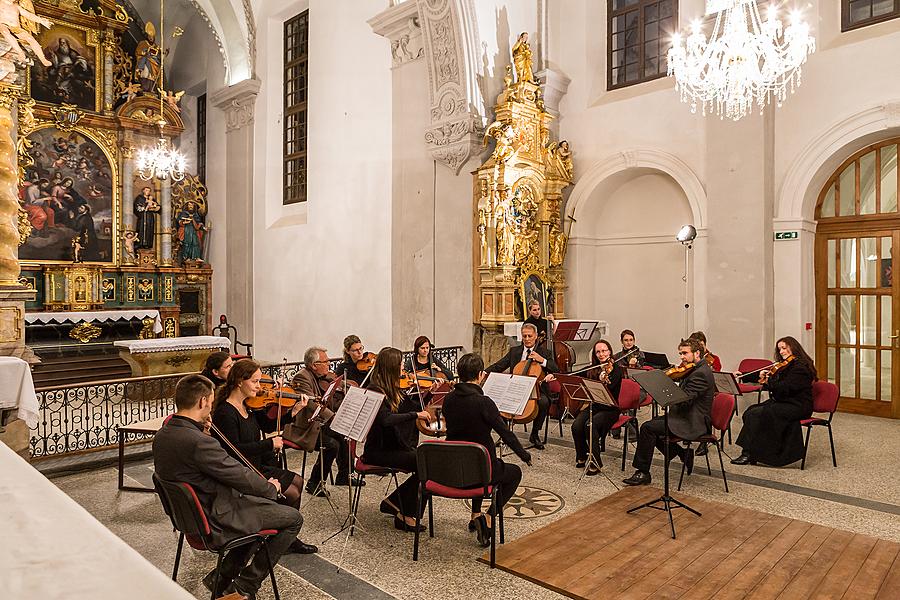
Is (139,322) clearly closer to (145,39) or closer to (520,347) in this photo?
(145,39)

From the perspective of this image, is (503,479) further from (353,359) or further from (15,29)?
(15,29)

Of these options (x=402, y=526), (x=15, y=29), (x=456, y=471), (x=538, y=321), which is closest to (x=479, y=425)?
(x=456, y=471)

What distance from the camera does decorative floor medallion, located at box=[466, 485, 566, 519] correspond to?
217 inches

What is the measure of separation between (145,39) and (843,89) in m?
17.2

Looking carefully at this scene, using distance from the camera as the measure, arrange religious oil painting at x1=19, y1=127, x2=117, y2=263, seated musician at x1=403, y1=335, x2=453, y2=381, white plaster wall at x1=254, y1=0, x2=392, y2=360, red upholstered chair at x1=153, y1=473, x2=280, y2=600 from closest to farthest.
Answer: red upholstered chair at x1=153, y1=473, x2=280, y2=600 < seated musician at x1=403, y1=335, x2=453, y2=381 < white plaster wall at x1=254, y1=0, x2=392, y2=360 < religious oil painting at x1=19, y1=127, x2=117, y2=263

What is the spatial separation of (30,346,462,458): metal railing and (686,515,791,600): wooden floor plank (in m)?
4.90

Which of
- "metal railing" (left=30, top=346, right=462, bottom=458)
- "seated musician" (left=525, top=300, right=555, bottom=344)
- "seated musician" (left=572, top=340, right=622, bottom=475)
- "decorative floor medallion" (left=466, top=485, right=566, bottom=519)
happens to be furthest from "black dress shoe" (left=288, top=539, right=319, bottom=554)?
"seated musician" (left=525, top=300, right=555, bottom=344)

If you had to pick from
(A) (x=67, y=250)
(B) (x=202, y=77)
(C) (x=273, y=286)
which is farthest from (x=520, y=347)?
(B) (x=202, y=77)

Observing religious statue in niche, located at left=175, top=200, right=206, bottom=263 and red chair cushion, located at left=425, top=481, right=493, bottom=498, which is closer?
red chair cushion, located at left=425, top=481, right=493, bottom=498

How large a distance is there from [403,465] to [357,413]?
0.66 m

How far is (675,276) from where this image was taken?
1153cm

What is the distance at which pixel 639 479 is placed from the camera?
636 cm

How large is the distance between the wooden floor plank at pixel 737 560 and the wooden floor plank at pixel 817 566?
321 mm

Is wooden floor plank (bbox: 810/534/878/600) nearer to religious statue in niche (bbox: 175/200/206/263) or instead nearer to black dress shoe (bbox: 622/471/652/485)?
black dress shoe (bbox: 622/471/652/485)
